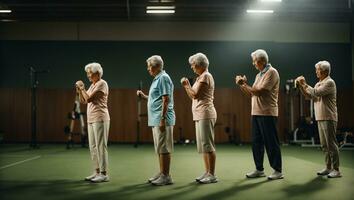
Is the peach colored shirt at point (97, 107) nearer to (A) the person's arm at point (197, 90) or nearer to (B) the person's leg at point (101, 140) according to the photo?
(B) the person's leg at point (101, 140)

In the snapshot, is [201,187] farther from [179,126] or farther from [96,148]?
[179,126]

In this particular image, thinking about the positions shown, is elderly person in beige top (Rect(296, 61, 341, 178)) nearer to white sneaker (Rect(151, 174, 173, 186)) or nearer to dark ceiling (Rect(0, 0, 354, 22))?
white sneaker (Rect(151, 174, 173, 186))

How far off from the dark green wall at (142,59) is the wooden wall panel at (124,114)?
1.25 feet

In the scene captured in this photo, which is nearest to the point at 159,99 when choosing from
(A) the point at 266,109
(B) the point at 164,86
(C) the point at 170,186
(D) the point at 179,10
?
(B) the point at 164,86

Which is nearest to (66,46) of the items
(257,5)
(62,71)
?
(62,71)

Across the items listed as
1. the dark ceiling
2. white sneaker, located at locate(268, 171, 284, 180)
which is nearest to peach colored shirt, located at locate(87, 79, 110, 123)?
white sneaker, located at locate(268, 171, 284, 180)

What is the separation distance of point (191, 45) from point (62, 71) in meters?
4.41

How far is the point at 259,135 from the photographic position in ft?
16.3

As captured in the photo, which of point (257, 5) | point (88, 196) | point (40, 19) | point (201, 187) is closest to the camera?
point (88, 196)

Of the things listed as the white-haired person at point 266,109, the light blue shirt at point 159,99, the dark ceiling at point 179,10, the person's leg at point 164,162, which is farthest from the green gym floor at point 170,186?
the dark ceiling at point 179,10

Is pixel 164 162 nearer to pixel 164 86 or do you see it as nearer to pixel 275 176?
pixel 164 86

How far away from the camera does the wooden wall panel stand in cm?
1287

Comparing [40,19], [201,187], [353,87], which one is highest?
[40,19]

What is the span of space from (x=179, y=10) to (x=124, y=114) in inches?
150
